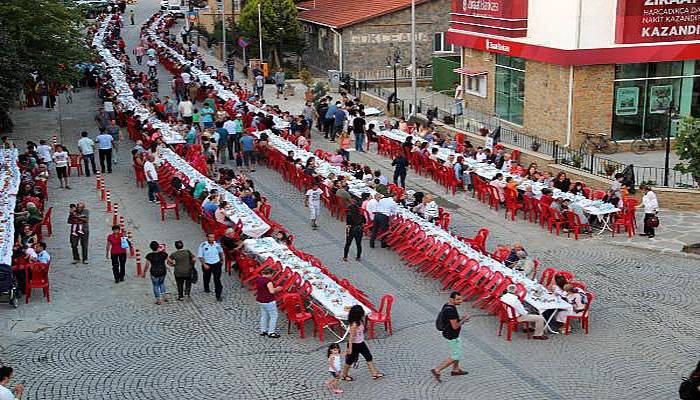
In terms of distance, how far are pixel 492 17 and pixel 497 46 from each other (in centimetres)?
110

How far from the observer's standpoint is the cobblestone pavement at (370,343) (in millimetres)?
13477

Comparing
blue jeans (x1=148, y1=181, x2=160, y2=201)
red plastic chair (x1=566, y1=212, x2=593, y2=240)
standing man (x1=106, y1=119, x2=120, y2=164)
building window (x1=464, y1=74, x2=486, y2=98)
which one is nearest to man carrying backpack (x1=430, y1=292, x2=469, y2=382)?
red plastic chair (x1=566, y1=212, x2=593, y2=240)

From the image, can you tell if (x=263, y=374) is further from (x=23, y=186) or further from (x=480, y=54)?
(x=480, y=54)

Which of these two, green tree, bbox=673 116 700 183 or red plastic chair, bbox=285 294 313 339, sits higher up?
green tree, bbox=673 116 700 183

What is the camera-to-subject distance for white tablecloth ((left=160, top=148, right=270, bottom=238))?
1927 centimetres

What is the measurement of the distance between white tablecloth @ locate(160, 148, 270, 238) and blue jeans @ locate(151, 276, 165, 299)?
8.50 ft

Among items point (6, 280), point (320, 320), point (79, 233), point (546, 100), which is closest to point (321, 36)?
point (546, 100)

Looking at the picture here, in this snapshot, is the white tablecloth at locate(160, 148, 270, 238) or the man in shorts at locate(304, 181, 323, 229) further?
the man in shorts at locate(304, 181, 323, 229)

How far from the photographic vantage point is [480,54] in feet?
118

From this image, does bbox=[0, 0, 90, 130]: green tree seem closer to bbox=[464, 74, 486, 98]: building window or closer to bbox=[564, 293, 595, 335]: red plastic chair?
bbox=[464, 74, 486, 98]: building window

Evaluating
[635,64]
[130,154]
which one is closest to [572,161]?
[635,64]

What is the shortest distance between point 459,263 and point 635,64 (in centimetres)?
1453

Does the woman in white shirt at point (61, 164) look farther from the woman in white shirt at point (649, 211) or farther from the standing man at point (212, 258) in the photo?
the woman in white shirt at point (649, 211)

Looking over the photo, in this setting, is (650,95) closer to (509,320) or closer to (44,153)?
(509,320)
